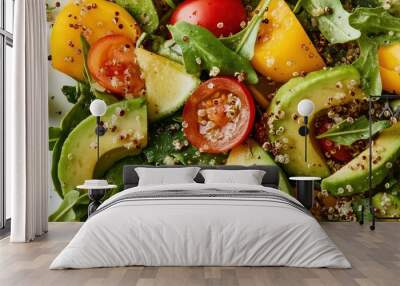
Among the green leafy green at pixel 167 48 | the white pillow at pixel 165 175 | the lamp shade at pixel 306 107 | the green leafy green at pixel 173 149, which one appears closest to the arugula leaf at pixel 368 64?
the lamp shade at pixel 306 107

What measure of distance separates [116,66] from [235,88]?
4.10ft

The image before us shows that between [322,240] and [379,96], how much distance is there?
8.05 ft

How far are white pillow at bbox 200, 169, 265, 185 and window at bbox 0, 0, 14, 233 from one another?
194cm

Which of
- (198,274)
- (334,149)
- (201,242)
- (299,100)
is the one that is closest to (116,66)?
(299,100)

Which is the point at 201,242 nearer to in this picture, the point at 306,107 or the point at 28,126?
the point at 28,126

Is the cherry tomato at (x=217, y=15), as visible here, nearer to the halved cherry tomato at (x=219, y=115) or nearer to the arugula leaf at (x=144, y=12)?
the arugula leaf at (x=144, y=12)

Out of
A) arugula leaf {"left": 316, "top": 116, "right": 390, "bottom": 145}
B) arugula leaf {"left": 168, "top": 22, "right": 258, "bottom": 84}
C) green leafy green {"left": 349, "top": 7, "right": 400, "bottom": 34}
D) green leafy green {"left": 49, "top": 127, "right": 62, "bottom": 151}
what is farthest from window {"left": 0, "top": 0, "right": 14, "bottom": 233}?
green leafy green {"left": 349, "top": 7, "right": 400, "bottom": 34}

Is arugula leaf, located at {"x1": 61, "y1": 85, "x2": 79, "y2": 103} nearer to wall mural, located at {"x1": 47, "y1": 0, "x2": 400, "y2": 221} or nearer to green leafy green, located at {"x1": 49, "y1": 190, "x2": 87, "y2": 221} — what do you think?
wall mural, located at {"x1": 47, "y1": 0, "x2": 400, "y2": 221}

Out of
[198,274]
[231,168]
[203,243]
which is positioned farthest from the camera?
[231,168]

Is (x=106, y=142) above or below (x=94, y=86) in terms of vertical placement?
below

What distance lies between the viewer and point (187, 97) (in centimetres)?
637

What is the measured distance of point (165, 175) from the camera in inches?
237

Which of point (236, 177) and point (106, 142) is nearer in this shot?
point (236, 177)

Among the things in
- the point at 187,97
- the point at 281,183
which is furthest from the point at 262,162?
the point at 187,97
